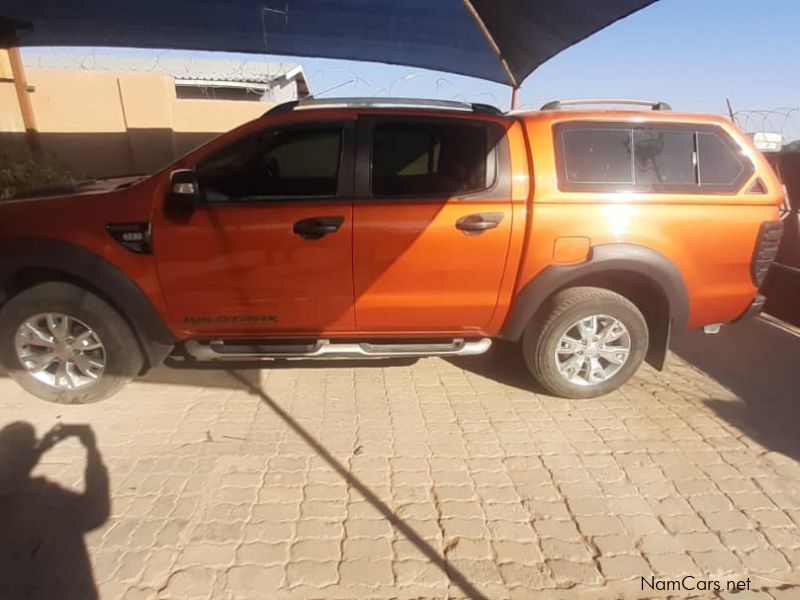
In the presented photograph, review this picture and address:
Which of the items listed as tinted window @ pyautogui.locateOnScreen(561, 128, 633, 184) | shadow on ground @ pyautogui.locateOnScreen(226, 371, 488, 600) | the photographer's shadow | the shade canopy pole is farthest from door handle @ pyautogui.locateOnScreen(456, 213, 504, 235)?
the shade canopy pole

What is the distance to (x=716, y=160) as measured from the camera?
2.85 meters

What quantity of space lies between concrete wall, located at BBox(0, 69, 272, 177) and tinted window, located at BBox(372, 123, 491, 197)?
A: 921cm

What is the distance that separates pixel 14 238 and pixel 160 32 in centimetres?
495

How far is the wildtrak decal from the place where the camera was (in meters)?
2.93

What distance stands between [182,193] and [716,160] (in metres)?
3.22

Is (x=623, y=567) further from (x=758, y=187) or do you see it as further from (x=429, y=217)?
(x=758, y=187)

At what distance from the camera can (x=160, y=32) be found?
6.31m

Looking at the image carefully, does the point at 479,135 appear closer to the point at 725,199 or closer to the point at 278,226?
the point at 278,226

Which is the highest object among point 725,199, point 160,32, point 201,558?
point 160,32

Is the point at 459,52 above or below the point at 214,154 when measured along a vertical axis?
above

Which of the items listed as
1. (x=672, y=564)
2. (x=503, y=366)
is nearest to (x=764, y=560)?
(x=672, y=564)

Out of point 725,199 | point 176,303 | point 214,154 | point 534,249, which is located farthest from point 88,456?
point 725,199

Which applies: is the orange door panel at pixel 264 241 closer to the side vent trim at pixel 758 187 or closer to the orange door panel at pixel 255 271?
the orange door panel at pixel 255 271

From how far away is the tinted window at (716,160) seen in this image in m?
2.83
